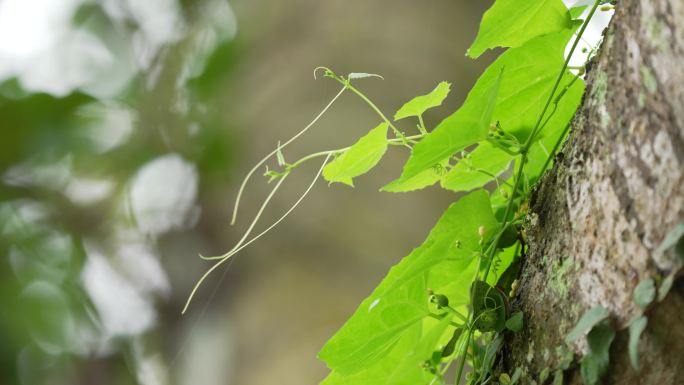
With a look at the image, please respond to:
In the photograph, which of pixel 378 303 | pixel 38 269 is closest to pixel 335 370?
pixel 378 303

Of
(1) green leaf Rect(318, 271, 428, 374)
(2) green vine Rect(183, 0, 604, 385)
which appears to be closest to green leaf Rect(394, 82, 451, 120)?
(2) green vine Rect(183, 0, 604, 385)

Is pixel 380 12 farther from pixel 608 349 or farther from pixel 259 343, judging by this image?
pixel 608 349

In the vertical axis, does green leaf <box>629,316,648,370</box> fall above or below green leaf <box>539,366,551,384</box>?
above

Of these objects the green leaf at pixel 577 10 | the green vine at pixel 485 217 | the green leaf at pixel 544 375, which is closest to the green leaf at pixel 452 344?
the green vine at pixel 485 217

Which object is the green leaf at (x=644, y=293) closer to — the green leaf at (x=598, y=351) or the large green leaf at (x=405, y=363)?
the green leaf at (x=598, y=351)

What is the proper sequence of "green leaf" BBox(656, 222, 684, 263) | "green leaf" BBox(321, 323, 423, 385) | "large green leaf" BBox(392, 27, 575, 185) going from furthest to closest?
"green leaf" BBox(321, 323, 423, 385)
"large green leaf" BBox(392, 27, 575, 185)
"green leaf" BBox(656, 222, 684, 263)

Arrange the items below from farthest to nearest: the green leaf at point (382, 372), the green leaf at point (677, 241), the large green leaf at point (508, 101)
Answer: the green leaf at point (382, 372)
the large green leaf at point (508, 101)
the green leaf at point (677, 241)

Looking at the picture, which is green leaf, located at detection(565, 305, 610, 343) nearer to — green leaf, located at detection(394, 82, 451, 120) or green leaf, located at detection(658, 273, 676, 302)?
green leaf, located at detection(658, 273, 676, 302)

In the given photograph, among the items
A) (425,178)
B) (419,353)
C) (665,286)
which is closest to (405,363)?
(419,353)
